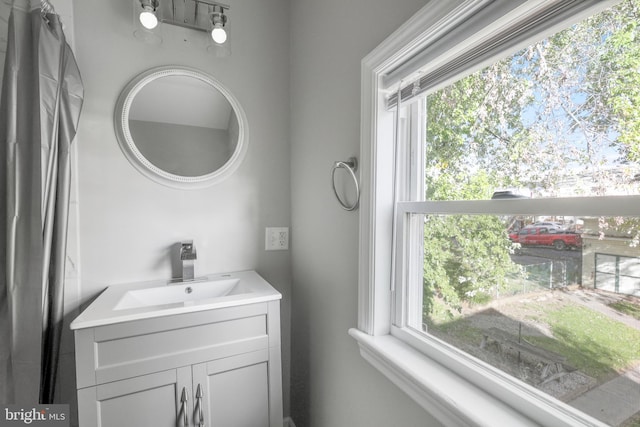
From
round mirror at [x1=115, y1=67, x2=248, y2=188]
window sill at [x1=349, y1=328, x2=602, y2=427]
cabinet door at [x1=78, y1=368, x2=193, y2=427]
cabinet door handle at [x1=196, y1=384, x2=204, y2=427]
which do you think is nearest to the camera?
window sill at [x1=349, y1=328, x2=602, y2=427]

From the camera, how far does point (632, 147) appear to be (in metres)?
0.46

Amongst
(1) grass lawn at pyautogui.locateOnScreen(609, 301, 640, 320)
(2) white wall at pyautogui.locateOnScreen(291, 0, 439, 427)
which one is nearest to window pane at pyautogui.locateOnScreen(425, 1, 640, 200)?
(1) grass lawn at pyautogui.locateOnScreen(609, 301, 640, 320)

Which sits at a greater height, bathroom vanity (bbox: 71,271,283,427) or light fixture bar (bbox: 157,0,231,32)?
light fixture bar (bbox: 157,0,231,32)

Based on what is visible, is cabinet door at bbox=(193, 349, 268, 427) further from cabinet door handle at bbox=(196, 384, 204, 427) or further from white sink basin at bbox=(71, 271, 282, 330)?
white sink basin at bbox=(71, 271, 282, 330)

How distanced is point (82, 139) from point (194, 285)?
81cm

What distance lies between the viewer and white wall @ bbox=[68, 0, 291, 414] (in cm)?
125

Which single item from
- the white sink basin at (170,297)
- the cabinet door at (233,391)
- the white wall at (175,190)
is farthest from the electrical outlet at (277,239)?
the cabinet door at (233,391)

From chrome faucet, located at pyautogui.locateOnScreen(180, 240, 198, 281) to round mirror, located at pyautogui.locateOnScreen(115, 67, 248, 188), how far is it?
316mm

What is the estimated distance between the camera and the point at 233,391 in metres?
1.09

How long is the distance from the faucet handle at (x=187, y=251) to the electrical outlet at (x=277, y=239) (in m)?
0.38

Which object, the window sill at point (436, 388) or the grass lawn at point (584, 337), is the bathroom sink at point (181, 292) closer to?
the window sill at point (436, 388)

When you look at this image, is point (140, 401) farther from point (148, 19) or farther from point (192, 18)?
point (192, 18)

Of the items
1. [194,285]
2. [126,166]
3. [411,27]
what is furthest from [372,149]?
[126,166]

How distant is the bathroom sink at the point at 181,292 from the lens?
121 cm
